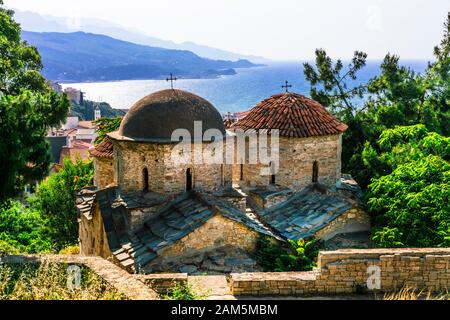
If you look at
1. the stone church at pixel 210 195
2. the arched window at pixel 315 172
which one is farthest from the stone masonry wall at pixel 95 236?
the arched window at pixel 315 172

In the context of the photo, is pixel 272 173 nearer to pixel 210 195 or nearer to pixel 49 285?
pixel 210 195

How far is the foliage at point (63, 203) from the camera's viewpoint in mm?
26562

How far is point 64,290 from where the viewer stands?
6898 millimetres

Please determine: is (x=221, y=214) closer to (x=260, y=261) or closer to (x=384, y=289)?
(x=260, y=261)

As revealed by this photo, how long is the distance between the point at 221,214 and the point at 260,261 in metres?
1.44

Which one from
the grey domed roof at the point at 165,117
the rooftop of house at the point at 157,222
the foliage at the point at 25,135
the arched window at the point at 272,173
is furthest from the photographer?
the arched window at the point at 272,173

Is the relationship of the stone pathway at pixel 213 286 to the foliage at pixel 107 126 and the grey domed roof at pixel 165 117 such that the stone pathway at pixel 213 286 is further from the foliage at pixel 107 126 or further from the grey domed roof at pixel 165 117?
the foliage at pixel 107 126

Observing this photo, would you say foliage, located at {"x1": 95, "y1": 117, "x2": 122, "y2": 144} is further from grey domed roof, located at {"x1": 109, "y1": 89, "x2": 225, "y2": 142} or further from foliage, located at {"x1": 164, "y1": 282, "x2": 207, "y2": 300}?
foliage, located at {"x1": 164, "y1": 282, "x2": 207, "y2": 300}

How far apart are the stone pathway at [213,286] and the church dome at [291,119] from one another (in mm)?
6889

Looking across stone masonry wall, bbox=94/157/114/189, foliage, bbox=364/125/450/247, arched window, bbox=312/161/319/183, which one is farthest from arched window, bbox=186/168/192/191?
stone masonry wall, bbox=94/157/114/189

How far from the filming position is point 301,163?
51.4ft

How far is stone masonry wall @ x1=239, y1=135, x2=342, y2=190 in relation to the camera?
1555 cm

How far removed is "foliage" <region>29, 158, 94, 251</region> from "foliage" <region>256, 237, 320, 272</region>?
53.4 feet
